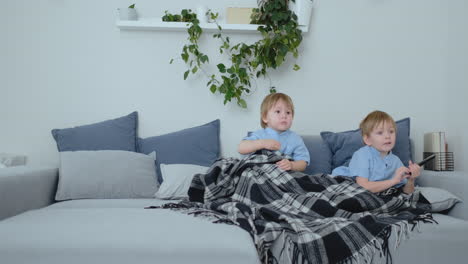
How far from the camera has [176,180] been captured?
2.27 metres

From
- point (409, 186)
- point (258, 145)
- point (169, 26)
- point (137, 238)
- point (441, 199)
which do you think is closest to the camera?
point (137, 238)

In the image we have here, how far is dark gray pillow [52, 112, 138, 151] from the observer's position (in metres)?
2.49

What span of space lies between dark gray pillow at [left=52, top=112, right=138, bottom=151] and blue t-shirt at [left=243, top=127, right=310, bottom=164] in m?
0.76

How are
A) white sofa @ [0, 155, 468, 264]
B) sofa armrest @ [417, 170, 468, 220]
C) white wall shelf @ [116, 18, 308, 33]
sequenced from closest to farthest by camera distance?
white sofa @ [0, 155, 468, 264]
sofa armrest @ [417, 170, 468, 220]
white wall shelf @ [116, 18, 308, 33]

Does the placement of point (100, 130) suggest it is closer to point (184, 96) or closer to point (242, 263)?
point (184, 96)

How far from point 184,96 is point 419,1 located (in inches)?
66.8

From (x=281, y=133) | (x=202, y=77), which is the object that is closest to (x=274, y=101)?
(x=281, y=133)

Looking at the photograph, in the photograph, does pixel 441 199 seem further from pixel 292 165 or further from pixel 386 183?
pixel 292 165

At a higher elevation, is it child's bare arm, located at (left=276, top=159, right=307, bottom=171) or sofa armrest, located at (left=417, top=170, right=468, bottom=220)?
child's bare arm, located at (left=276, top=159, right=307, bottom=171)

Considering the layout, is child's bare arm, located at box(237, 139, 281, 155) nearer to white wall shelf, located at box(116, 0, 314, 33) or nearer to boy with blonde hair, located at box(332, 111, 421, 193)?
boy with blonde hair, located at box(332, 111, 421, 193)

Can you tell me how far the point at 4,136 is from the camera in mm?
2656

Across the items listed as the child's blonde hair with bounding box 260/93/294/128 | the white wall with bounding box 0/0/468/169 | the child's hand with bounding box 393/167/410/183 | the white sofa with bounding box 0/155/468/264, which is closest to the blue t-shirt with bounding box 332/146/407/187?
the child's hand with bounding box 393/167/410/183

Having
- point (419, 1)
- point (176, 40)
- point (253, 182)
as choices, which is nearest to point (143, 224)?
point (253, 182)

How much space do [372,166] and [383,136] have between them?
0.16 m
